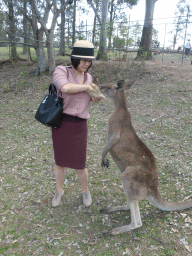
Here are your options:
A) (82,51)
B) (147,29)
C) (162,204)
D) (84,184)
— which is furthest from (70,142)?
(147,29)

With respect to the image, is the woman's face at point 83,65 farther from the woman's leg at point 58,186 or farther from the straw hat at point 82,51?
the woman's leg at point 58,186

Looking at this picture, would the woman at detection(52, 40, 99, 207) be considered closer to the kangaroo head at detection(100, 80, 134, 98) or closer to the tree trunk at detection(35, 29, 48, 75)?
the kangaroo head at detection(100, 80, 134, 98)

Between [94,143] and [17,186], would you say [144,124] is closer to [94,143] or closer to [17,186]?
[94,143]

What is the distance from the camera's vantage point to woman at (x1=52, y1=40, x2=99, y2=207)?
2357 millimetres

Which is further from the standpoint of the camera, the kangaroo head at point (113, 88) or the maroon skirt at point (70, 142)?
the kangaroo head at point (113, 88)

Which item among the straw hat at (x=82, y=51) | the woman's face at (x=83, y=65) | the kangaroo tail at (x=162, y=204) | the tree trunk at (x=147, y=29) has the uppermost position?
the tree trunk at (x=147, y=29)

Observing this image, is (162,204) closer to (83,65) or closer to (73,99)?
(73,99)

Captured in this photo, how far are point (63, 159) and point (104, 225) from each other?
1004mm

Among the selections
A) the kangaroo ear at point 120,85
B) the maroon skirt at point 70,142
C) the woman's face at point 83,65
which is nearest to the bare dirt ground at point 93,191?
the kangaroo ear at point 120,85

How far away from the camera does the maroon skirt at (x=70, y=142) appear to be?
260cm

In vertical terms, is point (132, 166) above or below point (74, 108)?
below

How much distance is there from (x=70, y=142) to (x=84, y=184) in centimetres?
71

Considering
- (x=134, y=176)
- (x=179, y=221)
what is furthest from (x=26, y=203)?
(x=179, y=221)

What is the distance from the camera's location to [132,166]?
2.57m
